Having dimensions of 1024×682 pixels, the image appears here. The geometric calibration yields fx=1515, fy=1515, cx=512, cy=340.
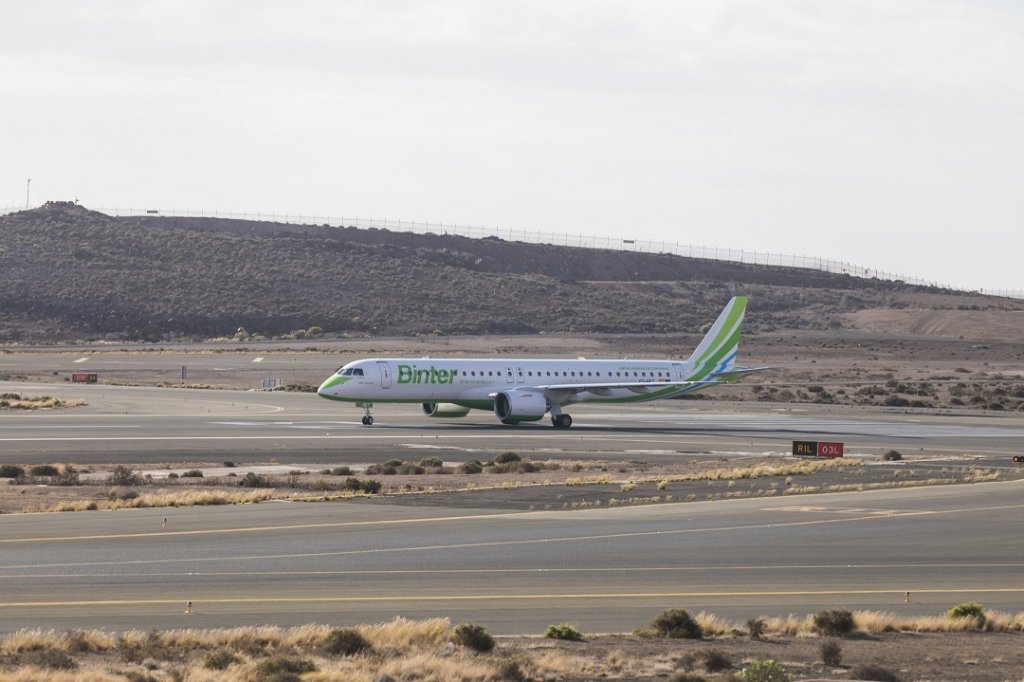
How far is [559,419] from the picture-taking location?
70.5 metres

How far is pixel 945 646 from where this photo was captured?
66.4ft

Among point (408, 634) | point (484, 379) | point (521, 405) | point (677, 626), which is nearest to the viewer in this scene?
point (408, 634)

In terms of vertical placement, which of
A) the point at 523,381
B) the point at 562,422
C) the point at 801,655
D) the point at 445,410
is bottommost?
the point at 801,655

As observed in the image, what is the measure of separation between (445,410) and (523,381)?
14.7 feet

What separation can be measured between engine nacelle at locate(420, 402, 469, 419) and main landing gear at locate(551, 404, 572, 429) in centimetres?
434

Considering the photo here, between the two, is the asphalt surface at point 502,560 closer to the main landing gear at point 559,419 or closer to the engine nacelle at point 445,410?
the main landing gear at point 559,419

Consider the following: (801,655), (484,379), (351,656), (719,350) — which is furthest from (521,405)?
(351,656)

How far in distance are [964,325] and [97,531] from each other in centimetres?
17000

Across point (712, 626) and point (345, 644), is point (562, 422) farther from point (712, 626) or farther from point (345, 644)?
point (345, 644)

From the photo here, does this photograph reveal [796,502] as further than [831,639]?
Yes

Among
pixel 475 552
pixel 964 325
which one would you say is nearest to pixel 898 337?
pixel 964 325

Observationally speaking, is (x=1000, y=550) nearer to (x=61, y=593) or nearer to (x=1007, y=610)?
(x=1007, y=610)

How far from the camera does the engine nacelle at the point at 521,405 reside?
69312 mm

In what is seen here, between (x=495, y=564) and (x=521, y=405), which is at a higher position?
(x=521, y=405)
